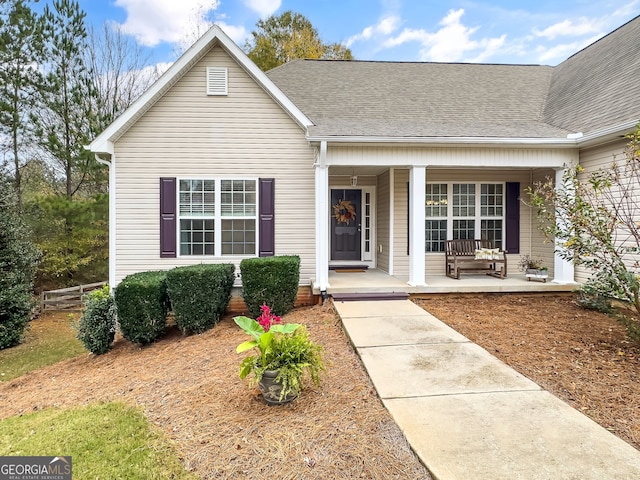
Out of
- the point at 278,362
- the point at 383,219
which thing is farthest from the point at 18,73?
the point at 278,362

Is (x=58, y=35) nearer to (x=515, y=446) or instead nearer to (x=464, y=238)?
(x=464, y=238)

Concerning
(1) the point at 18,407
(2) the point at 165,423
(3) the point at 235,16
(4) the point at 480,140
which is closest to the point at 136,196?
(1) the point at 18,407

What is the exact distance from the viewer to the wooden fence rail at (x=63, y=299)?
11.3 meters

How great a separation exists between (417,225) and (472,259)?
1.80 m

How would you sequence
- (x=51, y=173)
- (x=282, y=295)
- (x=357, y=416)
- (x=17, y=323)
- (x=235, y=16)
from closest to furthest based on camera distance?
1. (x=357, y=416)
2. (x=282, y=295)
3. (x=17, y=323)
4. (x=51, y=173)
5. (x=235, y=16)

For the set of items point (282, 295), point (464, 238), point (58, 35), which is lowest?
point (282, 295)

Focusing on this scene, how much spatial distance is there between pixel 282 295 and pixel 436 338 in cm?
269

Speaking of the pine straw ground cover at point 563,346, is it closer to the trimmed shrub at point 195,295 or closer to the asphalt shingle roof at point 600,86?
the asphalt shingle roof at point 600,86

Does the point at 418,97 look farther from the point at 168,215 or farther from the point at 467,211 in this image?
the point at 168,215

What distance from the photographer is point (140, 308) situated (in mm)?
5855

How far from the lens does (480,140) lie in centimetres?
678

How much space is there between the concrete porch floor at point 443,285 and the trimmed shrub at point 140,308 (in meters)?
2.66

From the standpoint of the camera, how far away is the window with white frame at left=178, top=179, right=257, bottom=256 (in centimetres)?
731

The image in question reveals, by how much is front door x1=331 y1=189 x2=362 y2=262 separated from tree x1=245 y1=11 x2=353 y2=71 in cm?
1388
